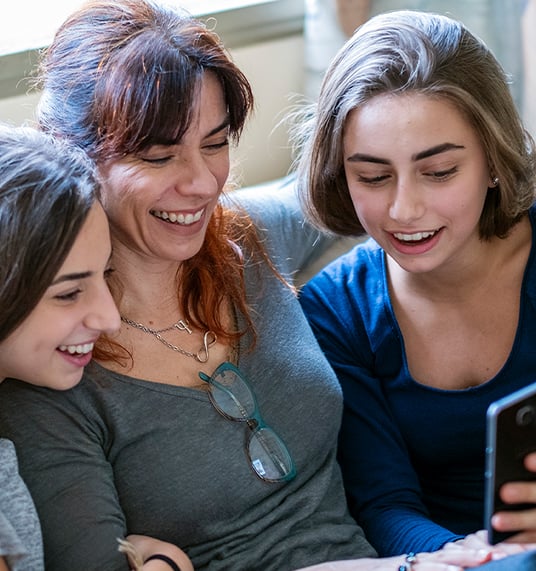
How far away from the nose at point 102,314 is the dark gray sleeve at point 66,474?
15 cm

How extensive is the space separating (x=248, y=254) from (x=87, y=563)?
23.0 inches

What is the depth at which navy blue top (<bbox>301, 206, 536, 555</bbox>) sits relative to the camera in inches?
63.7

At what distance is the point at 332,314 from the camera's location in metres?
1.74

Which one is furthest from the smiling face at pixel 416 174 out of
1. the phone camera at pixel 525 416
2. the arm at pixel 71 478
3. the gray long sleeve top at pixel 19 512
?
the gray long sleeve top at pixel 19 512

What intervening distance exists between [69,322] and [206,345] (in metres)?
0.33

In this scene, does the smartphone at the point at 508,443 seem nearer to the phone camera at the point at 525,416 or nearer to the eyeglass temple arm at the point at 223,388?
the phone camera at the point at 525,416

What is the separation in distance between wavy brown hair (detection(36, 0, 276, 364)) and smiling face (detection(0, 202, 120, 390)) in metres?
0.14

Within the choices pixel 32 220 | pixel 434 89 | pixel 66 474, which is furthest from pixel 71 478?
pixel 434 89

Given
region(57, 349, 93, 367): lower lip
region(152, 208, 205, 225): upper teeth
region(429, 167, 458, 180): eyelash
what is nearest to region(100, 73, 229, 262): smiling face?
region(152, 208, 205, 225): upper teeth

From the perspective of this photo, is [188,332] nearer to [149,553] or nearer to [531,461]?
[149,553]

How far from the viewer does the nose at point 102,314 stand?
1.32 metres

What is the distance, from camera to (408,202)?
1.48 metres

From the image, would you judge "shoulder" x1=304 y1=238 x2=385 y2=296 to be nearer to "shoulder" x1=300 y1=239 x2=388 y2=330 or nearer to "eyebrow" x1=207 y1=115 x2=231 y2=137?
"shoulder" x1=300 y1=239 x2=388 y2=330

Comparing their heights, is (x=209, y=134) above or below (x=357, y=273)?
above
